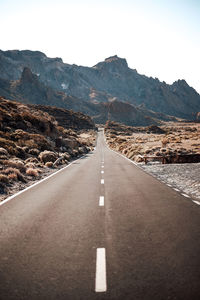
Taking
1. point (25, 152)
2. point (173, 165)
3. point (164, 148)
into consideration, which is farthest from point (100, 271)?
point (164, 148)

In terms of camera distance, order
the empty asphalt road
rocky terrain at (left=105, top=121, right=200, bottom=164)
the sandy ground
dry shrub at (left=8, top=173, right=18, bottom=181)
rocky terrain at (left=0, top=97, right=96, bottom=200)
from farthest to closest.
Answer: rocky terrain at (left=105, top=121, right=200, bottom=164), rocky terrain at (left=0, top=97, right=96, bottom=200), dry shrub at (left=8, top=173, right=18, bottom=181), the sandy ground, the empty asphalt road

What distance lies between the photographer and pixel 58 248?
4840 millimetres

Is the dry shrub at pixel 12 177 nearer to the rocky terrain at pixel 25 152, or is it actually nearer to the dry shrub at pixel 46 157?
the rocky terrain at pixel 25 152

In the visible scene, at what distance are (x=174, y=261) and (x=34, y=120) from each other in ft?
139

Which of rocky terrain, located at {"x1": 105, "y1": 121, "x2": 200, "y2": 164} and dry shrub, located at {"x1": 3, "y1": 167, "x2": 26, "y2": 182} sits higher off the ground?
rocky terrain, located at {"x1": 105, "y1": 121, "x2": 200, "y2": 164}

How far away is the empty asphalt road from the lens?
3.34 m

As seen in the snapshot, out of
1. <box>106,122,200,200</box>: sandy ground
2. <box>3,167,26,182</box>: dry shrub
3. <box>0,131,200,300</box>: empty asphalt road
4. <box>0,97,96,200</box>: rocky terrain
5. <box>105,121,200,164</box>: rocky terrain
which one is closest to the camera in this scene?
<box>0,131,200,300</box>: empty asphalt road

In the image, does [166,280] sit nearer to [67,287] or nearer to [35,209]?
[67,287]

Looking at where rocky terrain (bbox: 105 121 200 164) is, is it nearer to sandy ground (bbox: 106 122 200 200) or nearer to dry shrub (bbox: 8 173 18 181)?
sandy ground (bbox: 106 122 200 200)

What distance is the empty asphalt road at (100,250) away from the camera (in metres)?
3.34

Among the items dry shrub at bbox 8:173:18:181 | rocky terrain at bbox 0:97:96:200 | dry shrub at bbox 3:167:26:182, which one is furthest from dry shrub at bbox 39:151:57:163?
dry shrub at bbox 8:173:18:181

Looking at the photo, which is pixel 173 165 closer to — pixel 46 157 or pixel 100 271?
pixel 46 157

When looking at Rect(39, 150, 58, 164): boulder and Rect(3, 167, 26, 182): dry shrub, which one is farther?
Rect(39, 150, 58, 164): boulder

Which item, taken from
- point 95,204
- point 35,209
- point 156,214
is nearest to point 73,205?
point 95,204
